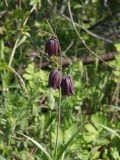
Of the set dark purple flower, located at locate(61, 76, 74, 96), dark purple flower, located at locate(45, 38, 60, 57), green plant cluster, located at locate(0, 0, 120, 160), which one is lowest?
green plant cluster, located at locate(0, 0, 120, 160)

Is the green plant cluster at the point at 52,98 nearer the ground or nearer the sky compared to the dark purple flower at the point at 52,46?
nearer the ground

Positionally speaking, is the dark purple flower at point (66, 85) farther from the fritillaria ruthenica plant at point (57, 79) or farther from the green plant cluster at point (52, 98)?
the green plant cluster at point (52, 98)

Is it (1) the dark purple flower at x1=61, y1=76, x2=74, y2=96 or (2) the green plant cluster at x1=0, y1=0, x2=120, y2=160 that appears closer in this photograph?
(1) the dark purple flower at x1=61, y1=76, x2=74, y2=96

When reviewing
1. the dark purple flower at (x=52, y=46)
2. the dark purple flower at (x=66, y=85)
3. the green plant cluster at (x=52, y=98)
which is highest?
the dark purple flower at (x=52, y=46)

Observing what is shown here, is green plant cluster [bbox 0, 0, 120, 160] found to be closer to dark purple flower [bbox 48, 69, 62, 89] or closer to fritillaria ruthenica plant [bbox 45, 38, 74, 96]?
fritillaria ruthenica plant [bbox 45, 38, 74, 96]

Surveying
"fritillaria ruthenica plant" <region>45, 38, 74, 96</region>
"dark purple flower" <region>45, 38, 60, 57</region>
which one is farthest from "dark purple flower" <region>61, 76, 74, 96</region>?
"dark purple flower" <region>45, 38, 60, 57</region>

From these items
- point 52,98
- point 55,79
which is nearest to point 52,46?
point 55,79

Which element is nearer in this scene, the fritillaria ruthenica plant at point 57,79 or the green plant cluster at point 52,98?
the fritillaria ruthenica plant at point 57,79

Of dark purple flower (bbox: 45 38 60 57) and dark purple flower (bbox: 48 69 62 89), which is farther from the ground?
dark purple flower (bbox: 45 38 60 57)

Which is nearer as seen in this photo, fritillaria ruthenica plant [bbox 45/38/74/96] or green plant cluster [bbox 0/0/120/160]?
fritillaria ruthenica plant [bbox 45/38/74/96]

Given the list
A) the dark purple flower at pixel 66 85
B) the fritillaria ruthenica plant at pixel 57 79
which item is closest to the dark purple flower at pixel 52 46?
the fritillaria ruthenica plant at pixel 57 79
